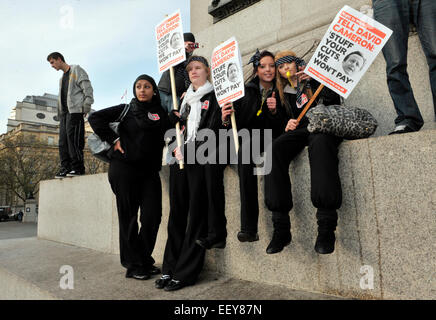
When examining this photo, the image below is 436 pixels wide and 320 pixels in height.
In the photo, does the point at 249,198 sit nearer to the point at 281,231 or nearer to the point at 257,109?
the point at 281,231

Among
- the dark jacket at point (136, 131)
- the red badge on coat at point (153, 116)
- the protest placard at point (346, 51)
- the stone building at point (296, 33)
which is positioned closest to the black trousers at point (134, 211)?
the dark jacket at point (136, 131)

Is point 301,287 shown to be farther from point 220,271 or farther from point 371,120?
point 371,120

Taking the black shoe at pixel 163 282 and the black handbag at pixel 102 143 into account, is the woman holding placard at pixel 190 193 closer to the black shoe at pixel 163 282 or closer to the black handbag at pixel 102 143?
the black shoe at pixel 163 282

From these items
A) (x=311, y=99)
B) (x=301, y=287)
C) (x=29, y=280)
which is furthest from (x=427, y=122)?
(x=29, y=280)

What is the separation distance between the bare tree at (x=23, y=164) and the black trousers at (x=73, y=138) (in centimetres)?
3069

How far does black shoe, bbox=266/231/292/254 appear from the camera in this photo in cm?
222

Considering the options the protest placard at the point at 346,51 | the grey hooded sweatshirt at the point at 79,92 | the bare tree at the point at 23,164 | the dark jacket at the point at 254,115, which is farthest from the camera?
the bare tree at the point at 23,164

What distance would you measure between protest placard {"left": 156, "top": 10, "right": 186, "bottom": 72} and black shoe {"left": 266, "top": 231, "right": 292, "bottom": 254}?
1.96 metres

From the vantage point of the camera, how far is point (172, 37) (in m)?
3.32

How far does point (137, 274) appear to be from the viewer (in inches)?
117

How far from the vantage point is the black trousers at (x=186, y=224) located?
266cm

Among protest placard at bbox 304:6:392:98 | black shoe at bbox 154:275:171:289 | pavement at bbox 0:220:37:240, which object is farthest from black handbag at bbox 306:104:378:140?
pavement at bbox 0:220:37:240

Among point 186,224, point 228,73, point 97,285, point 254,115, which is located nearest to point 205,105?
point 228,73

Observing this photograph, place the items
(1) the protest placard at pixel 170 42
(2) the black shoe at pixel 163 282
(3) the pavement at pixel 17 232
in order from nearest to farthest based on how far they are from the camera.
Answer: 1. (2) the black shoe at pixel 163 282
2. (1) the protest placard at pixel 170 42
3. (3) the pavement at pixel 17 232
